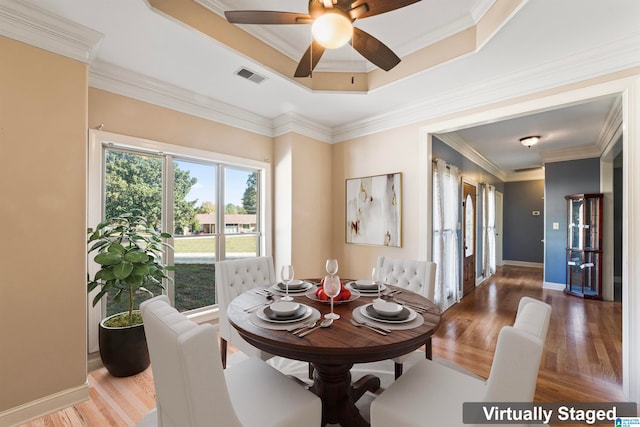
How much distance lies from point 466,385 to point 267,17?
7.12 ft

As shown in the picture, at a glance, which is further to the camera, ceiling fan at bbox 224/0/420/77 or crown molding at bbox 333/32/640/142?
crown molding at bbox 333/32/640/142

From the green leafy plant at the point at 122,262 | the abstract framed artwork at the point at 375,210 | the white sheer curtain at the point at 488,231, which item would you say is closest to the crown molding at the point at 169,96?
the green leafy plant at the point at 122,262

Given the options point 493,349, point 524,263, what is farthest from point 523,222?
point 493,349

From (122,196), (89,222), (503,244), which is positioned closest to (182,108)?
(122,196)

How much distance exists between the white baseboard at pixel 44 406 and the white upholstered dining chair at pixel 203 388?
1.23 m

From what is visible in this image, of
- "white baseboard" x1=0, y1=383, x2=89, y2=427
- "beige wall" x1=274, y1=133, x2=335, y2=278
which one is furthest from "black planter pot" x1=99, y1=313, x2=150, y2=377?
"beige wall" x1=274, y1=133, x2=335, y2=278

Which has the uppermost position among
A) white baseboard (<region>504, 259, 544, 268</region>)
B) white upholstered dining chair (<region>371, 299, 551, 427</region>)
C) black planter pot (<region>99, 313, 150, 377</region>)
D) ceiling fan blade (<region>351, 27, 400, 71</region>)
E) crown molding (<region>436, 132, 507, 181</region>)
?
crown molding (<region>436, 132, 507, 181</region>)

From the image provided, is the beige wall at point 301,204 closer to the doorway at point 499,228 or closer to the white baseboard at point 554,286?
the white baseboard at point 554,286

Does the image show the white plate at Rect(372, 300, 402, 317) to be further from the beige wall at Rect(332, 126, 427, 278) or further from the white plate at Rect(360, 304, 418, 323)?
the beige wall at Rect(332, 126, 427, 278)

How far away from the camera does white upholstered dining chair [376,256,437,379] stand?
2.33 m

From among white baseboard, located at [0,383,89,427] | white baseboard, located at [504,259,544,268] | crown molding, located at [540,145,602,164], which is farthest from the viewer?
white baseboard, located at [504,259,544,268]

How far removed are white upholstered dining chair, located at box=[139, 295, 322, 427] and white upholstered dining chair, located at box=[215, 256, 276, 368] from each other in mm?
752

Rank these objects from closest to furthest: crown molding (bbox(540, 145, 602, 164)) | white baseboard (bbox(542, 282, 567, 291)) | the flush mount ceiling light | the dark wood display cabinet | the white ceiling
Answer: the white ceiling, the flush mount ceiling light, the dark wood display cabinet, crown molding (bbox(540, 145, 602, 164)), white baseboard (bbox(542, 282, 567, 291))

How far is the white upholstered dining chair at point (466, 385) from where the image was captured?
928 mm
